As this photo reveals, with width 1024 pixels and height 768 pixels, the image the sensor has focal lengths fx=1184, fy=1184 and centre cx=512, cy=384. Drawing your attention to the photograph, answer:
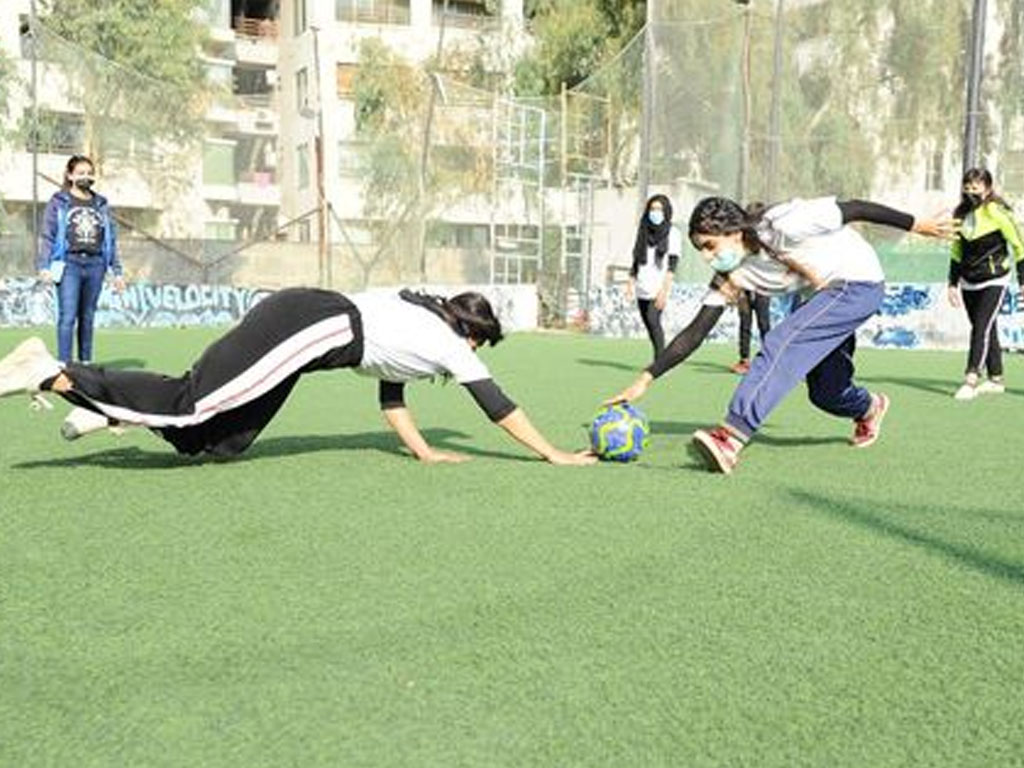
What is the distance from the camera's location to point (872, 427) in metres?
6.62

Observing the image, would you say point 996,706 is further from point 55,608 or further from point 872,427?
point 872,427

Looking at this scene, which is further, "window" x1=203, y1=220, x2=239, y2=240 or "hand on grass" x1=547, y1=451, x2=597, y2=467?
"window" x1=203, y1=220, x2=239, y2=240

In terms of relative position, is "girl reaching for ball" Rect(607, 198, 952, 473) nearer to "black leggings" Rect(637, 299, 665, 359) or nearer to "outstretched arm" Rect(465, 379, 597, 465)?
"outstretched arm" Rect(465, 379, 597, 465)

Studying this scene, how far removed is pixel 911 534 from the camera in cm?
420

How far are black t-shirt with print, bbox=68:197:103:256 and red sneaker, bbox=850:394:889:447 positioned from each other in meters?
6.10

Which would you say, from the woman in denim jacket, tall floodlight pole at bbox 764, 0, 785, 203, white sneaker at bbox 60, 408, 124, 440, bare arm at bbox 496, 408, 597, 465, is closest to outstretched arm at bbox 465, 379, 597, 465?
bare arm at bbox 496, 408, 597, 465

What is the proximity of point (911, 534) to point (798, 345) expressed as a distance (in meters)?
1.53

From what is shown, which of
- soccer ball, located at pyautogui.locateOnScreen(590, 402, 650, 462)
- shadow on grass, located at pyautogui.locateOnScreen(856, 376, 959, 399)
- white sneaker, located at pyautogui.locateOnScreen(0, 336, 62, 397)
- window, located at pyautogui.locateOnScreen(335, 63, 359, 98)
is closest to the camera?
white sneaker, located at pyautogui.locateOnScreen(0, 336, 62, 397)

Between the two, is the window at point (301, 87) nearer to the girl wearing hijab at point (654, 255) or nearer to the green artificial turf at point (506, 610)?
the girl wearing hijab at point (654, 255)

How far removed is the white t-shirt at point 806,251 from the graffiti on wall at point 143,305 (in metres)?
15.8

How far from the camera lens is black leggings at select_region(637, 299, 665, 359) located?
36.9 feet

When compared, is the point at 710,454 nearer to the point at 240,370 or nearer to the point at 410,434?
the point at 410,434

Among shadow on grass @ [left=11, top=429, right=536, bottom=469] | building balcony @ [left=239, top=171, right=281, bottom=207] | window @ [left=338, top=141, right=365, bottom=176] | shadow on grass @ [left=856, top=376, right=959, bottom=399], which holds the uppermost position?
window @ [left=338, top=141, right=365, bottom=176]

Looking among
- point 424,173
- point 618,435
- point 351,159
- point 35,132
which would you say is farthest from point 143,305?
point 618,435
